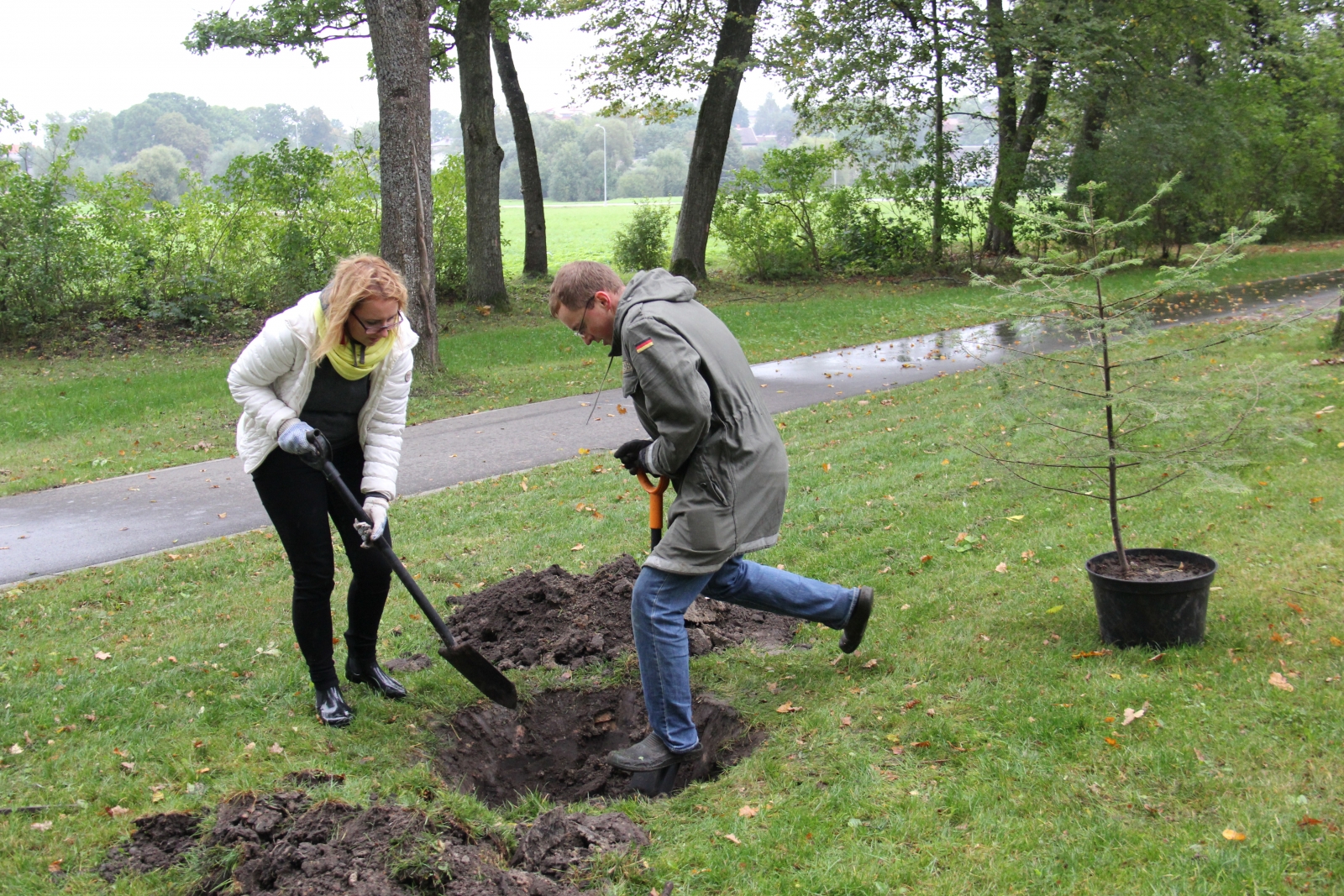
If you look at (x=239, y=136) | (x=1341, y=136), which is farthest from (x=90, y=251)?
(x=239, y=136)

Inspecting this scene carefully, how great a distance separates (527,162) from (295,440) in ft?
67.1

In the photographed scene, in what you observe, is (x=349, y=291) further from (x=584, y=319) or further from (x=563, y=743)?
(x=563, y=743)

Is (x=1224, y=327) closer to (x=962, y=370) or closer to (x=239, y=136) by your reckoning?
(x=962, y=370)

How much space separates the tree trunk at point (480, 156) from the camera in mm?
18734

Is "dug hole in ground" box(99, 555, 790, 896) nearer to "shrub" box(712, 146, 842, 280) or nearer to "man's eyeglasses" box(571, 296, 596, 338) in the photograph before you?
"man's eyeglasses" box(571, 296, 596, 338)

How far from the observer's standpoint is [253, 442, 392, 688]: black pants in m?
4.10

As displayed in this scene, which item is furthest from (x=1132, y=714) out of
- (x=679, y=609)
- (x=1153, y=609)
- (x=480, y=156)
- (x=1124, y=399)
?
(x=480, y=156)

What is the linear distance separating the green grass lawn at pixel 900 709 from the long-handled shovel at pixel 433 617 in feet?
0.82

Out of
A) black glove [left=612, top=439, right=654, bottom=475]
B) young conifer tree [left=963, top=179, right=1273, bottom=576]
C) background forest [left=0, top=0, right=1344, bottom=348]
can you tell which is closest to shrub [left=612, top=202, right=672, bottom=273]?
background forest [left=0, top=0, right=1344, bottom=348]

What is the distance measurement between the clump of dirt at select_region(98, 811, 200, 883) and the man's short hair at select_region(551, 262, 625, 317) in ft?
7.23

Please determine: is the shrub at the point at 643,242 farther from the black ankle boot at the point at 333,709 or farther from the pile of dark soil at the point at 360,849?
the pile of dark soil at the point at 360,849

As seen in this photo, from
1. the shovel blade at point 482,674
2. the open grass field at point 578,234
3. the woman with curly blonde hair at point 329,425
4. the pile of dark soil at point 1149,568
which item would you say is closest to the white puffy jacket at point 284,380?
the woman with curly blonde hair at point 329,425

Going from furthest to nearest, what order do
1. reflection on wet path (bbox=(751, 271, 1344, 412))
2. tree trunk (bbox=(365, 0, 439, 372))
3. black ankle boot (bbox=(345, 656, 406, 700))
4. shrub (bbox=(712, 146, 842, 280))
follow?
shrub (bbox=(712, 146, 842, 280)), tree trunk (bbox=(365, 0, 439, 372)), reflection on wet path (bbox=(751, 271, 1344, 412)), black ankle boot (bbox=(345, 656, 406, 700))

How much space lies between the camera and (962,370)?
12.5 meters
